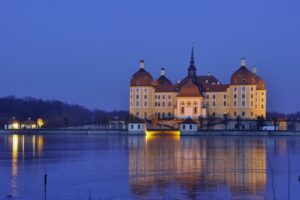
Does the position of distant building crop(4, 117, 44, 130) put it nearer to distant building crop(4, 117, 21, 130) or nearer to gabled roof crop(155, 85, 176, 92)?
distant building crop(4, 117, 21, 130)

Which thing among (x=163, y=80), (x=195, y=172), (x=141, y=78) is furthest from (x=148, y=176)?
(x=163, y=80)

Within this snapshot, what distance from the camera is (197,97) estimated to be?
246 feet

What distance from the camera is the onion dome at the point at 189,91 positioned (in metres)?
75.0

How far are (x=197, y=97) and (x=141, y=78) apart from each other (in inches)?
305

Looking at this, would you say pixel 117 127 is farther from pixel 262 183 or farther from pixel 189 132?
pixel 262 183

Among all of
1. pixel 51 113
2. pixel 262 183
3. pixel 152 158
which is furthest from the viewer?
pixel 51 113

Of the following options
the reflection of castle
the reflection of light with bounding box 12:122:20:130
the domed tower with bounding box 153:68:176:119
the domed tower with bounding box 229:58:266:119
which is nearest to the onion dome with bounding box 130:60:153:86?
the domed tower with bounding box 153:68:176:119

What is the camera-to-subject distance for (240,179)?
22.3m

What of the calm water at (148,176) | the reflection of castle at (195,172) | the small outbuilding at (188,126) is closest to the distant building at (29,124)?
the small outbuilding at (188,126)

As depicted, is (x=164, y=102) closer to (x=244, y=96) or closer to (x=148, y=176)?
(x=244, y=96)

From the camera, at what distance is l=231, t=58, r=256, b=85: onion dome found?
75.9 metres

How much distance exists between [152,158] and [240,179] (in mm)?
9316

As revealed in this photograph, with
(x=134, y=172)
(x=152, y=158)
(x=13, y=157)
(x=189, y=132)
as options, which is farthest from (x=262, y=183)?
(x=189, y=132)

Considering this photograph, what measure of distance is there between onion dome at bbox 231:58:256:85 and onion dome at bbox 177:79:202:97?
4228mm
